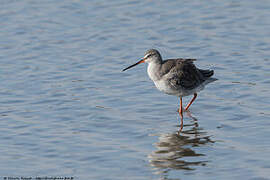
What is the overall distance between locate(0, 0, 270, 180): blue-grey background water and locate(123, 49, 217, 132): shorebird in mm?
578

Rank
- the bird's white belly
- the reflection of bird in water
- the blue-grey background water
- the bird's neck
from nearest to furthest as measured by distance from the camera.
Answer: the reflection of bird in water
the blue-grey background water
the bird's white belly
the bird's neck

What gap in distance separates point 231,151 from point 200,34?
9.89 m

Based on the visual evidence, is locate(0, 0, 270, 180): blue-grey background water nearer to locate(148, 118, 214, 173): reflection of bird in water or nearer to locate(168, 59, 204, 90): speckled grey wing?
locate(148, 118, 214, 173): reflection of bird in water

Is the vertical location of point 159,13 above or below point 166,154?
above

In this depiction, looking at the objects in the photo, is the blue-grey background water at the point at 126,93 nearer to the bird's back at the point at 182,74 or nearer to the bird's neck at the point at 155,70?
the bird's back at the point at 182,74

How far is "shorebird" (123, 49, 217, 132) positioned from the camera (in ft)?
42.4

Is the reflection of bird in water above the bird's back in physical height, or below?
below

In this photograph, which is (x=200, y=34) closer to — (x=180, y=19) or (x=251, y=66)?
(x=180, y=19)

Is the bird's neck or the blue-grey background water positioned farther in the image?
the bird's neck

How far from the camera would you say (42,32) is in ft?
67.3

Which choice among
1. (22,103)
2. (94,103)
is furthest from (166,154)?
(22,103)

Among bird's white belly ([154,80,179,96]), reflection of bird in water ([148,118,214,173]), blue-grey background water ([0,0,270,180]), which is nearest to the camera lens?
reflection of bird in water ([148,118,214,173])

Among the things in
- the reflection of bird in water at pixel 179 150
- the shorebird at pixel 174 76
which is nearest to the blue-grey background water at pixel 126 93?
the reflection of bird in water at pixel 179 150

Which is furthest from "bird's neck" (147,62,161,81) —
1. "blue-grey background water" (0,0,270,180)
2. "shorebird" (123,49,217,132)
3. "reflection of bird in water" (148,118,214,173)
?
"reflection of bird in water" (148,118,214,173)
